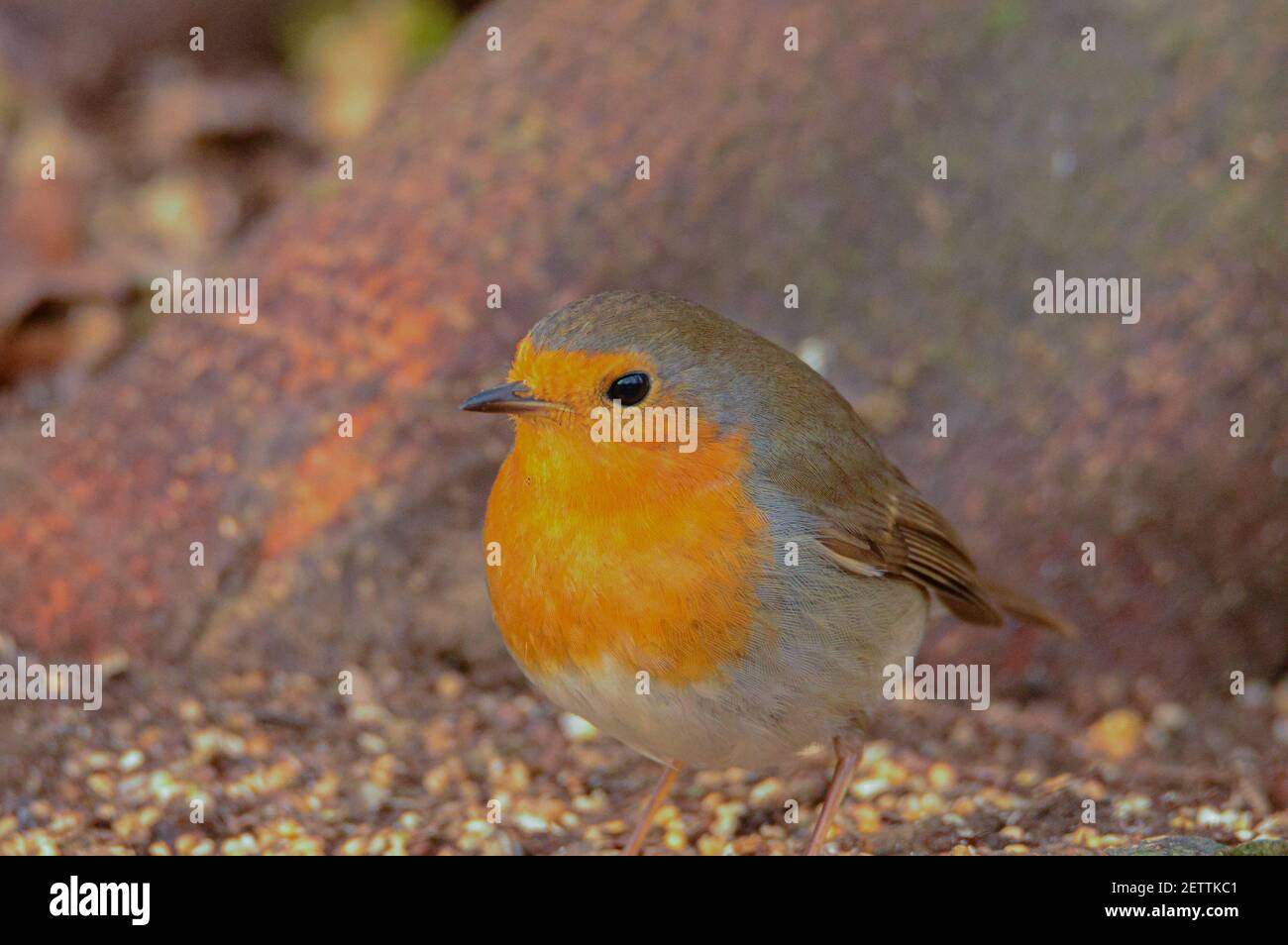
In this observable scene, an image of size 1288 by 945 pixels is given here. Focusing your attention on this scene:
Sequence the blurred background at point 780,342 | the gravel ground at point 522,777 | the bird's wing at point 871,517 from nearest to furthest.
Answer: the bird's wing at point 871,517 < the gravel ground at point 522,777 < the blurred background at point 780,342

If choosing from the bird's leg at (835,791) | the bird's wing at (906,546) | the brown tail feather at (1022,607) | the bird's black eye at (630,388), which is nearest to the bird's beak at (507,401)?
the bird's black eye at (630,388)

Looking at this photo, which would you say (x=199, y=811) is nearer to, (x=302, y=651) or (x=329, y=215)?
(x=302, y=651)

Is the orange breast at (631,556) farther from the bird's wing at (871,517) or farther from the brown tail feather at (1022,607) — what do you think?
the brown tail feather at (1022,607)

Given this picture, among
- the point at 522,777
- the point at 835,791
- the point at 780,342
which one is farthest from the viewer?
the point at 780,342

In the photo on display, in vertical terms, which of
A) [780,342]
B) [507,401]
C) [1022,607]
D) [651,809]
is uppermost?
[780,342]

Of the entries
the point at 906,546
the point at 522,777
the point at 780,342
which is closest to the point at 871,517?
the point at 906,546

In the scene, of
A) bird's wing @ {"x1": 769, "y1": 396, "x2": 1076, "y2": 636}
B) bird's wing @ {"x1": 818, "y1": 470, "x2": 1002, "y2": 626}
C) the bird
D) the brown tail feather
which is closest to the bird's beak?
the bird

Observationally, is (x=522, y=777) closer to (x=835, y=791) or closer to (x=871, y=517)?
(x=835, y=791)

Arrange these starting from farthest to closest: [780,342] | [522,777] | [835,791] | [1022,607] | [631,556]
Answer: [780,342]
[1022,607]
[522,777]
[835,791]
[631,556]
